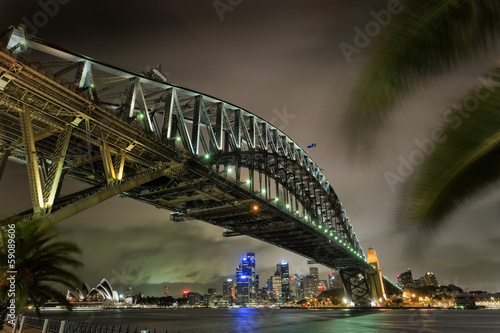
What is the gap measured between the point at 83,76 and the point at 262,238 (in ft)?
161

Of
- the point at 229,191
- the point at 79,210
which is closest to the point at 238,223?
the point at 229,191

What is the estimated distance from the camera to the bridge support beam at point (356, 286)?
9850 cm

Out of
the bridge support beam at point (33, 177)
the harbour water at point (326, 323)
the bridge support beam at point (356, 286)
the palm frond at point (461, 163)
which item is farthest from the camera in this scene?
the bridge support beam at point (356, 286)

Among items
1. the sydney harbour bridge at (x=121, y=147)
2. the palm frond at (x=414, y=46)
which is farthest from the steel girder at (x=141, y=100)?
the palm frond at (x=414, y=46)

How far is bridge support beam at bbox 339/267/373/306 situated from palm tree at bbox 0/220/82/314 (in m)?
94.3

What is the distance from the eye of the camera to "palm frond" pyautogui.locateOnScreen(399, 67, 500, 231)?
3.13 meters

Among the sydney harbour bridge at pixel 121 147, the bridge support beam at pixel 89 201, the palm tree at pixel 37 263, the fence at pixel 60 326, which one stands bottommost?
the fence at pixel 60 326

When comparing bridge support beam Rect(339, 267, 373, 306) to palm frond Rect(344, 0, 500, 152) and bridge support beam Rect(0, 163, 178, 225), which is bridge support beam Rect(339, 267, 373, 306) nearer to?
bridge support beam Rect(0, 163, 178, 225)

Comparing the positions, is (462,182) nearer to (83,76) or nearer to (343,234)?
(83,76)

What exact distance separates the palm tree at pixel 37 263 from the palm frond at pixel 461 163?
13.8 m

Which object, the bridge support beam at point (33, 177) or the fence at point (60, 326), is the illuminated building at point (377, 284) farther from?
the bridge support beam at point (33, 177)

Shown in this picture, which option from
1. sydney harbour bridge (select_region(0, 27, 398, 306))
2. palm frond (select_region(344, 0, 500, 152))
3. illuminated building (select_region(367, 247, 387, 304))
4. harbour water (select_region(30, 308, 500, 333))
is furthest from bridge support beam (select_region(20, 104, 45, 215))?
illuminated building (select_region(367, 247, 387, 304))

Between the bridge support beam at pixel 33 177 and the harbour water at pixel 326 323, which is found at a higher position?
the bridge support beam at pixel 33 177

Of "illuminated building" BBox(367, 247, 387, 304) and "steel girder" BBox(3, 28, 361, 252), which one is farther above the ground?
"steel girder" BBox(3, 28, 361, 252)
